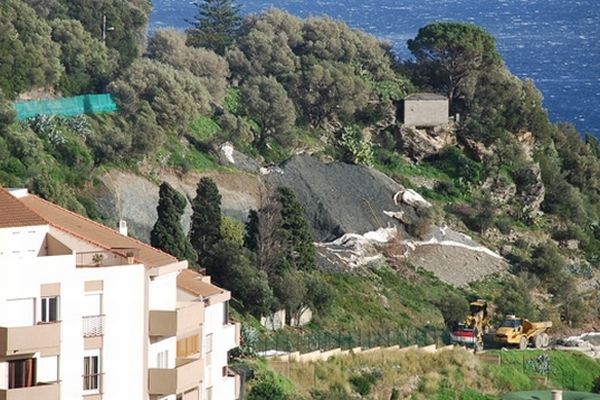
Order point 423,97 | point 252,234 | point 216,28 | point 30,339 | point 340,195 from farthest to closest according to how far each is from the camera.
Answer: point 216,28 → point 423,97 → point 340,195 → point 252,234 → point 30,339

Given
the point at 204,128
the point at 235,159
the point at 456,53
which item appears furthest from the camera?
the point at 456,53

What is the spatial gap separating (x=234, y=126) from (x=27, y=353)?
45.1 metres

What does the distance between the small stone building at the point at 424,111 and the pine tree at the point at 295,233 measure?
17.5 meters

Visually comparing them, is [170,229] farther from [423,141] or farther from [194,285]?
[423,141]

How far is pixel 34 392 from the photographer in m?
39.8

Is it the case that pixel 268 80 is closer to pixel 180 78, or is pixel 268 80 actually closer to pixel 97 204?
pixel 180 78

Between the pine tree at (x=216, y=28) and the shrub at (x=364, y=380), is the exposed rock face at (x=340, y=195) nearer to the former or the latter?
the pine tree at (x=216, y=28)

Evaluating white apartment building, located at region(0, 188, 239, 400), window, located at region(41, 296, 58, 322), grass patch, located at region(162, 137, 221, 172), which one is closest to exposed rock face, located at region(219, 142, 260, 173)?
grass patch, located at region(162, 137, 221, 172)

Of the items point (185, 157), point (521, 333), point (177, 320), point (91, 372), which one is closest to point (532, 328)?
point (521, 333)

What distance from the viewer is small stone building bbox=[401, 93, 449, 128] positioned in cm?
9281

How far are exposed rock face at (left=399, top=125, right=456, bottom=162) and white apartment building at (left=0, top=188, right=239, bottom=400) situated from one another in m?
45.4

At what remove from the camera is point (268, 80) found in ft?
292

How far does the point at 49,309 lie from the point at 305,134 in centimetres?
4931

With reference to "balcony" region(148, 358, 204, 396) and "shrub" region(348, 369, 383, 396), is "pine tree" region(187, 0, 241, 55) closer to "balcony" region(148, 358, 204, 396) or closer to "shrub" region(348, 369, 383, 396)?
"shrub" region(348, 369, 383, 396)
